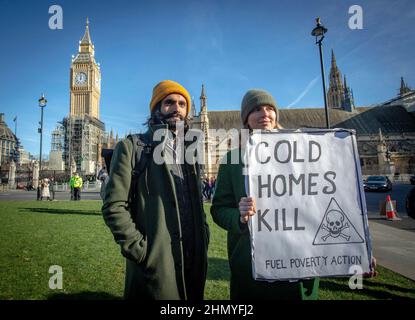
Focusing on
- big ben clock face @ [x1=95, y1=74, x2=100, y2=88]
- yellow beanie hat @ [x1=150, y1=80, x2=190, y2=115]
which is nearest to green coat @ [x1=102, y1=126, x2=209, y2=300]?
yellow beanie hat @ [x1=150, y1=80, x2=190, y2=115]

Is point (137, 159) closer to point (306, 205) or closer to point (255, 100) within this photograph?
point (255, 100)

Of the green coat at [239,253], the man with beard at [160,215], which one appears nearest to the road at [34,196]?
the man with beard at [160,215]

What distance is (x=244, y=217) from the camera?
1920 millimetres

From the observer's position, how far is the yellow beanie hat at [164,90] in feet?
7.97

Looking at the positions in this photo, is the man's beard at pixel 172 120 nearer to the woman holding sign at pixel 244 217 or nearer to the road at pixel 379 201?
the woman holding sign at pixel 244 217

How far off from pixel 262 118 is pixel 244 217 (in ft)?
3.28

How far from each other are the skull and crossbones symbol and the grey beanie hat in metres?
1.13

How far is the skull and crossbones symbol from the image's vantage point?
198cm

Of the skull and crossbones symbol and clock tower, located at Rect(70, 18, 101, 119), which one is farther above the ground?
clock tower, located at Rect(70, 18, 101, 119)

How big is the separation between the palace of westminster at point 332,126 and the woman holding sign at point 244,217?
1534 inches

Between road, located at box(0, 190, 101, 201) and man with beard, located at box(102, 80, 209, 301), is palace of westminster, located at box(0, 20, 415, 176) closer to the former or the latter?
road, located at box(0, 190, 101, 201)

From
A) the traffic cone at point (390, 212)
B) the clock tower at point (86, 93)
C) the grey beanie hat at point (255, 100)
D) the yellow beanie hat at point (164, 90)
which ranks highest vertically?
the clock tower at point (86, 93)
